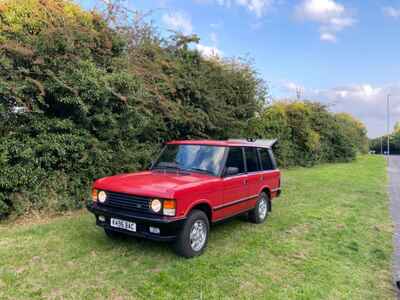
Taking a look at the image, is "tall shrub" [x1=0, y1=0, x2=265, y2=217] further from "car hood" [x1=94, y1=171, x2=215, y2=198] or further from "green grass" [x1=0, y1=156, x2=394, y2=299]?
"car hood" [x1=94, y1=171, x2=215, y2=198]

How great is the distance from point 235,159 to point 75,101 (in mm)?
3587

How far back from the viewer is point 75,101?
19.9 feet

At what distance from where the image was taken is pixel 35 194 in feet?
19.6

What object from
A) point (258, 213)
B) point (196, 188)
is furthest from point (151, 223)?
point (258, 213)

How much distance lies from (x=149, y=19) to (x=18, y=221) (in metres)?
7.32

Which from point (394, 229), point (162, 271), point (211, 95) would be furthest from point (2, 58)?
point (394, 229)

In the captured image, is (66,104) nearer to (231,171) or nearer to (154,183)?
(154,183)

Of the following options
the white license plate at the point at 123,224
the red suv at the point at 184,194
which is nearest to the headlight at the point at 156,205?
the red suv at the point at 184,194

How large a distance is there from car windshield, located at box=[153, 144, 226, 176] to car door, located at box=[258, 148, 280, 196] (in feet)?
5.13

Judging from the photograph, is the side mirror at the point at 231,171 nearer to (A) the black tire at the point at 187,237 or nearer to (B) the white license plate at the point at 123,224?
(A) the black tire at the point at 187,237

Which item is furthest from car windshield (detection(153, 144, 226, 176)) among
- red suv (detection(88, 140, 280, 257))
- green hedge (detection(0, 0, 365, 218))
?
green hedge (detection(0, 0, 365, 218))

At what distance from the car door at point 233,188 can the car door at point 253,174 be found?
0.18 meters

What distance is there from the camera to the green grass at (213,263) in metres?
3.42

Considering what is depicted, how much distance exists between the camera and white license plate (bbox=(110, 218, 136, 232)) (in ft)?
13.4
